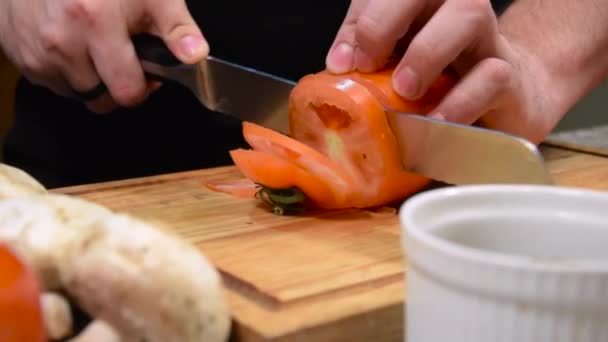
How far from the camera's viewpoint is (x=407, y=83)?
3.33 feet

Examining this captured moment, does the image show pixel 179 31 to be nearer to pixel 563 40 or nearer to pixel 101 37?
pixel 101 37

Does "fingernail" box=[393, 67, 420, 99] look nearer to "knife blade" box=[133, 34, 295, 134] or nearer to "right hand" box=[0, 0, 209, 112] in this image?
"knife blade" box=[133, 34, 295, 134]

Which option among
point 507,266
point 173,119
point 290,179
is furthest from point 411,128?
point 173,119

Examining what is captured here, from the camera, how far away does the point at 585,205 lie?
24.1 inches

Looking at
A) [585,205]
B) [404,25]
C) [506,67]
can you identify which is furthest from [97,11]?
[585,205]

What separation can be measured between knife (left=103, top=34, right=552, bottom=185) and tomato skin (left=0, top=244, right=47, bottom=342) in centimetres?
54

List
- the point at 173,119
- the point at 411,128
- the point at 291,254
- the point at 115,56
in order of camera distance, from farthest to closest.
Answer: the point at 173,119 < the point at 115,56 < the point at 411,128 < the point at 291,254

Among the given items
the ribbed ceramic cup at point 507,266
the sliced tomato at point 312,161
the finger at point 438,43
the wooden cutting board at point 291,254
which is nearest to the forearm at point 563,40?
the wooden cutting board at point 291,254

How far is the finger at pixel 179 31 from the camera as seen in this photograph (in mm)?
1102

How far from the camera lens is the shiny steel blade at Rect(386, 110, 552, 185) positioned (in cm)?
85

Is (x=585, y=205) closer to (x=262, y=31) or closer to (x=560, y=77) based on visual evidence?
(x=560, y=77)

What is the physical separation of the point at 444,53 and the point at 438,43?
2cm

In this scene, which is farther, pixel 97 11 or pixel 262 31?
pixel 262 31

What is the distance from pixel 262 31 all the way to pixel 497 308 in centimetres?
97
